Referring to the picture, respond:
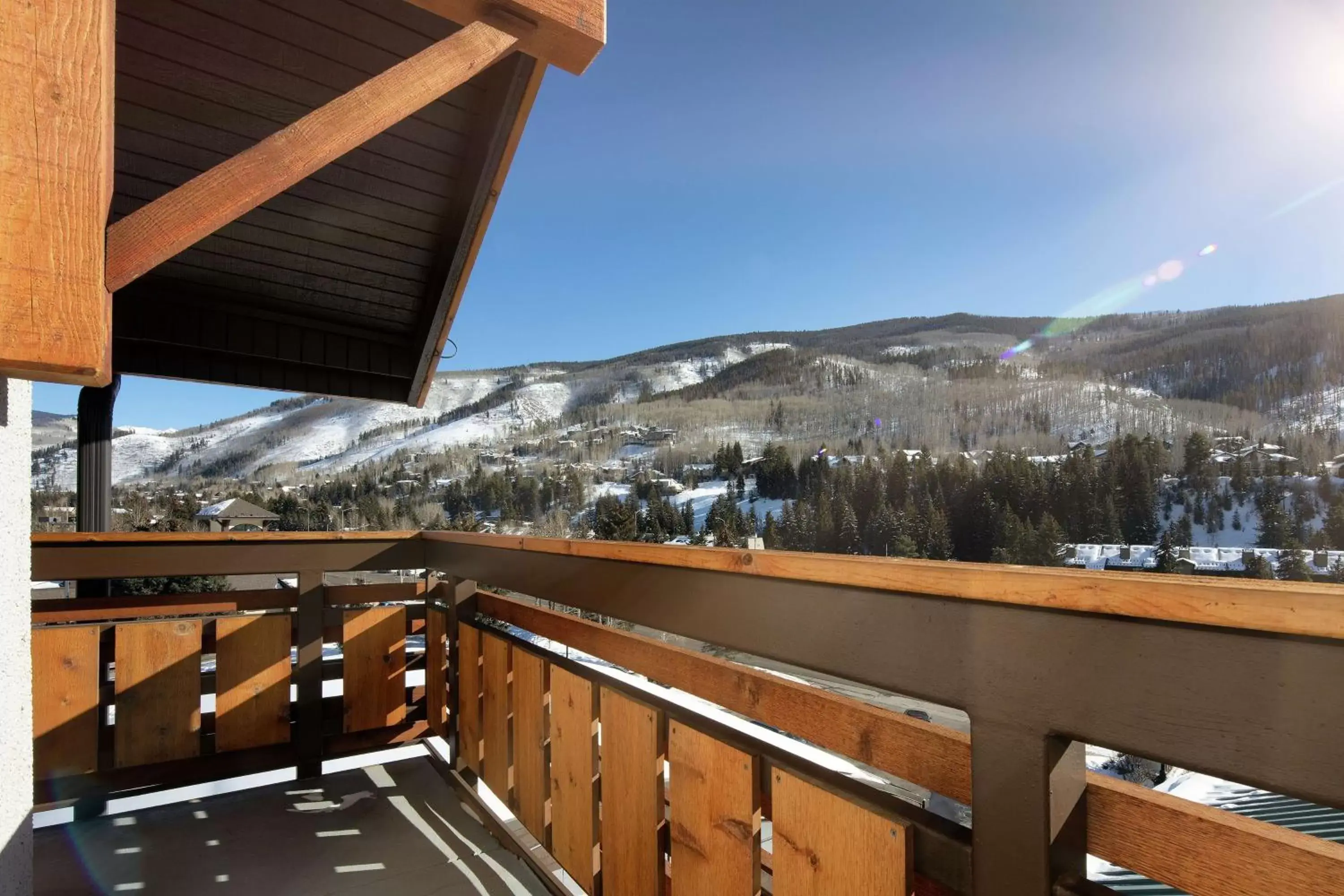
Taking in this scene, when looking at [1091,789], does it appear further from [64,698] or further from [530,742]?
[64,698]

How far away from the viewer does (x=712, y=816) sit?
1.05m

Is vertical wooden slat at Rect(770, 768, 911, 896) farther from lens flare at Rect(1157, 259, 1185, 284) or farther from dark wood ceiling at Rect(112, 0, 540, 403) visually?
lens flare at Rect(1157, 259, 1185, 284)

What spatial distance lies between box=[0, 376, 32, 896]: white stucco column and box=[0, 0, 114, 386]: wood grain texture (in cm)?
35

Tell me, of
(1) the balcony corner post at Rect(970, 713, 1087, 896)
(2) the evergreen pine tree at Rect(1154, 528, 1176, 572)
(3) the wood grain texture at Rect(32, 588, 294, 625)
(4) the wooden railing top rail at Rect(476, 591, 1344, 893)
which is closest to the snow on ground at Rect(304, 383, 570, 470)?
(2) the evergreen pine tree at Rect(1154, 528, 1176, 572)

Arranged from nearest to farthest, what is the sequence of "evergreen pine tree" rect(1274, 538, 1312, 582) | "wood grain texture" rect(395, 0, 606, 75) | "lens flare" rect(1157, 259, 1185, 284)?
"wood grain texture" rect(395, 0, 606, 75) → "evergreen pine tree" rect(1274, 538, 1312, 582) → "lens flare" rect(1157, 259, 1185, 284)

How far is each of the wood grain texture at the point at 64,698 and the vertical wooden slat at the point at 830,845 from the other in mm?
2044

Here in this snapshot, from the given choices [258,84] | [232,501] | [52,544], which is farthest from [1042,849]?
[232,501]

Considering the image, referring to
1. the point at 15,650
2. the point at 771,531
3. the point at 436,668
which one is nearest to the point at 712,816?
the point at 15,650

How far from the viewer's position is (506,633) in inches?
74.7

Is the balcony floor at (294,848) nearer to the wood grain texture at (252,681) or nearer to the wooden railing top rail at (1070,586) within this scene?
the wood grain texture at (252,681)

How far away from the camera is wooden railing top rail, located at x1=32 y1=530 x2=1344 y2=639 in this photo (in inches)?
18.1

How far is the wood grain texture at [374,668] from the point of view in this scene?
2.37 m

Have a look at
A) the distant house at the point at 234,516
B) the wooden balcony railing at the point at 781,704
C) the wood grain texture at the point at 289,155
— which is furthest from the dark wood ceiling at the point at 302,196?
the distant house at the point at 234,516

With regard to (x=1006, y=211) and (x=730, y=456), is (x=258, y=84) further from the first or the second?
(x=1006, y=211)
